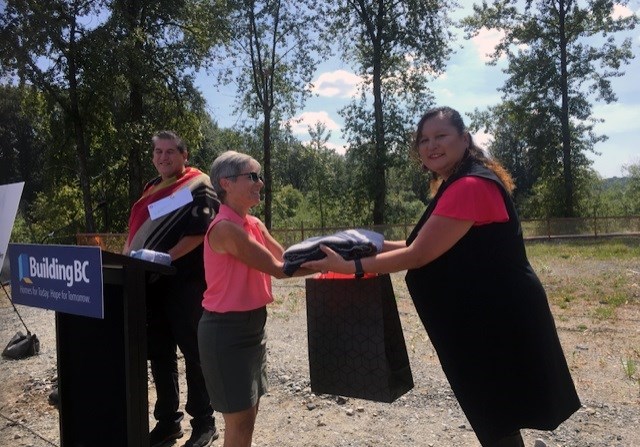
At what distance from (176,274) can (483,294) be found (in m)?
1.94

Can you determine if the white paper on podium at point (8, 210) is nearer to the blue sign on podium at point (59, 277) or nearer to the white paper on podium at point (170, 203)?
the blue sign on podium at point (59, 277)

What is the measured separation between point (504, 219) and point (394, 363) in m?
0.80

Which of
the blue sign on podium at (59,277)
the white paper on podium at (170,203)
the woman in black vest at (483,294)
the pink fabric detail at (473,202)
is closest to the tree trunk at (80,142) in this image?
the white paper on podium at (170,203)

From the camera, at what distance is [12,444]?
380 cm

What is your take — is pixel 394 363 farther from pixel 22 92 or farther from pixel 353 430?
pixel 22 92

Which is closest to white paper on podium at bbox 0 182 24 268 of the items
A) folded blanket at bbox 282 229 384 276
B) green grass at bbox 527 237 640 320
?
folded blanket at bbox 282 229 384 276

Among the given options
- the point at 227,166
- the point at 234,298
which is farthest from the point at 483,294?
the point at 227,166

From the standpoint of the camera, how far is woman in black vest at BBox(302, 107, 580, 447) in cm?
211

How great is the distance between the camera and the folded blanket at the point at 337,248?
2.33 meters

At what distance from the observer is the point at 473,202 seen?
81.7 inches

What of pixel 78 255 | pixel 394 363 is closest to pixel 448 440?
pixel 394 363

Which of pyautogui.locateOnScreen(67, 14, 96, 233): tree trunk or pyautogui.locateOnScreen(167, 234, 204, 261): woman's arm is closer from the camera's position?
pyautogui.locateOnScreen(167, 234, 204, 261): woman's arm

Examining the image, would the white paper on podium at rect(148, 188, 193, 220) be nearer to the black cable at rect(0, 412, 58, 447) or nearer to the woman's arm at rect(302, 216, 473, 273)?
the woman's arm at rect(302, 216, 473, 273)

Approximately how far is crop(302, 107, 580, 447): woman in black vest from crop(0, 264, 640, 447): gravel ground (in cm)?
141
